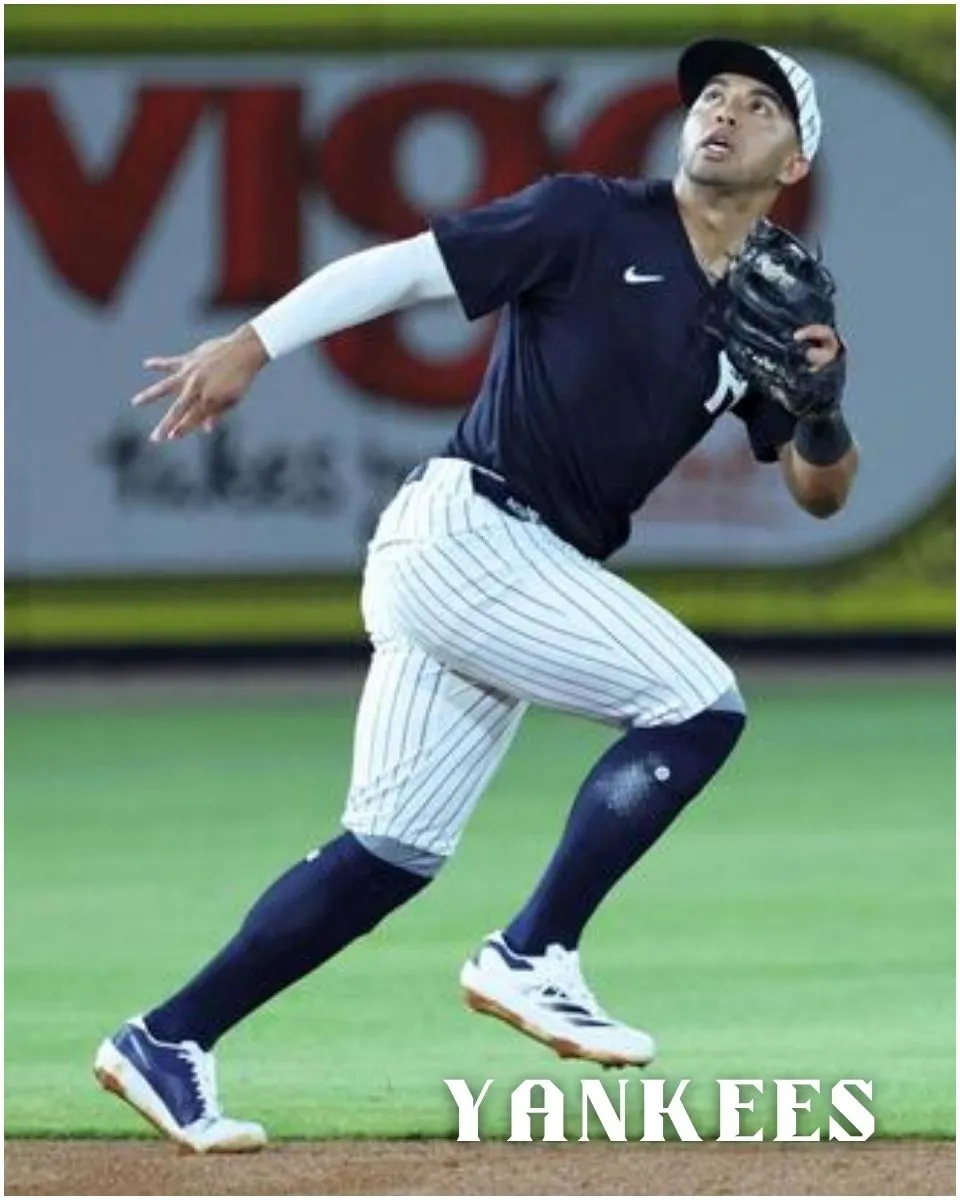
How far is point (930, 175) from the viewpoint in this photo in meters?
14.5

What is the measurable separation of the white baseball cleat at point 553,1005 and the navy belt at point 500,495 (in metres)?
0.79

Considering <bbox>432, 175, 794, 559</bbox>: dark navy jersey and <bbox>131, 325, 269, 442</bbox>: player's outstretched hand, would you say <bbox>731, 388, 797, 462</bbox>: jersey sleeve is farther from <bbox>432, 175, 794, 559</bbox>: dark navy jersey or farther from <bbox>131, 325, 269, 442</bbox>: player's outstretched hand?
<bbox>131, 325, 269, 442</bbox>: player's outstretched hand

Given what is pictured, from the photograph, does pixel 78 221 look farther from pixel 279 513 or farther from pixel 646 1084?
pixel 646 1084

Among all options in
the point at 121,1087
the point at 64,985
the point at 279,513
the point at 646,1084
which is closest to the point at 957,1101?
the point at 646,1084

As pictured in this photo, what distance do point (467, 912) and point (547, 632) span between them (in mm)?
3044

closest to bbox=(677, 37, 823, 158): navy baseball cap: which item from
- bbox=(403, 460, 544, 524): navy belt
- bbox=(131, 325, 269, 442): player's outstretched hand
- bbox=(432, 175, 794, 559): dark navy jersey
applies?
bbox=(432, 175, 794, 559): dark navy jersey

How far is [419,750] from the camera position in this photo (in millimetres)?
6230

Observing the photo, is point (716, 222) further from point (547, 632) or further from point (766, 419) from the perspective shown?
point (547, 632)

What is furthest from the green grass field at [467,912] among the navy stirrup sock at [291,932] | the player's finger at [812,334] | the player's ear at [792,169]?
the player's ear at [792,169]

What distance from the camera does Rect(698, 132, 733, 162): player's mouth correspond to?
20.5 ft

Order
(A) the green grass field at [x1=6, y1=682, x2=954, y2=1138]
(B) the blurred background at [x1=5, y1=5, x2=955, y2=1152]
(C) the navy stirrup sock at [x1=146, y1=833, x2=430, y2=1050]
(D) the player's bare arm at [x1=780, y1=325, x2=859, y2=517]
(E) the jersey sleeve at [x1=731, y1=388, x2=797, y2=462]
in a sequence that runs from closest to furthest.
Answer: (C) the navy stirrup sock at [x1=146, y1=833, x2=430, y2=1050] < (D) the player's bare arm at [x1=780, y1=325, x2=859, y2=517] < (E) the jersey sleeve at [x1=731, y1=388, x2=797, y2=462] < (A) the green grass field at [x1=6, y1=682, x2=954, y2=1138] < (B) the blurred background at [x1=5, y1=5, x2=955, y2=1152]

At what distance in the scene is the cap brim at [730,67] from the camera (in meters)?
6.31

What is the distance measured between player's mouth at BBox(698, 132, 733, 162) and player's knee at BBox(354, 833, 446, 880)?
1359mm

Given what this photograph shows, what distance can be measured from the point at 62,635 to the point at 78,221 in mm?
1727
